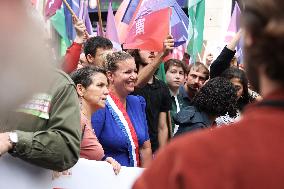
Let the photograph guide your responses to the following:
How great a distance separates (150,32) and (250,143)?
18.5 feet

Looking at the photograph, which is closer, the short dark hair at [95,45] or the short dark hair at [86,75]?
the short dark hair at [86,75]

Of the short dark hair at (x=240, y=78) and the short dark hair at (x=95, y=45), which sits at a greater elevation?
the short dark hair at (x=95, y=45)

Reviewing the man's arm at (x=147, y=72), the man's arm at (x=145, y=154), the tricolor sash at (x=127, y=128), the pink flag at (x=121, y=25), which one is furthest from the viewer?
the pink flag at (x=121, y=25)

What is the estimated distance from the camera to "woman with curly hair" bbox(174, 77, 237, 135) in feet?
16.1

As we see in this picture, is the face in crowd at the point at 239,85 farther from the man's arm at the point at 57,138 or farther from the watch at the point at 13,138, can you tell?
the watch at the point at 13,138

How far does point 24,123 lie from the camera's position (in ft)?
9.73

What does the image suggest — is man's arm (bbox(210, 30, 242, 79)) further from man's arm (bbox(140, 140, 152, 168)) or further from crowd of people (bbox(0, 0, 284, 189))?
man's arm (bbox(140, 140, 152, 168))

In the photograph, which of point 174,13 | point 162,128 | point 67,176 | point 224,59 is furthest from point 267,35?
point 174,13

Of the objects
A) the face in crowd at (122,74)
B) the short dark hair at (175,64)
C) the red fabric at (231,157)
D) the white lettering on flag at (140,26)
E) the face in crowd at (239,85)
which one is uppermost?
the red fabric at (231,157)

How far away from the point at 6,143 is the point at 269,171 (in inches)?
71.2

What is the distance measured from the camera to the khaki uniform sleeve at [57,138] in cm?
297

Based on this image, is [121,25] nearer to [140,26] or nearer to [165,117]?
[140,26]

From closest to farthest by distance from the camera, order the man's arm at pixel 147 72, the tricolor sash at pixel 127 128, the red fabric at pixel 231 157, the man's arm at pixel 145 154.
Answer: the red fabric at pixel 231 157 → the tricolor sash at pixel 127 128 → the man's arm at pixel 145 154 → the man's arm at pixel 147 72

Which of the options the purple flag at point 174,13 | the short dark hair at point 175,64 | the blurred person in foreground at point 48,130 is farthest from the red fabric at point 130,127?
the purple flag at point 174,13
